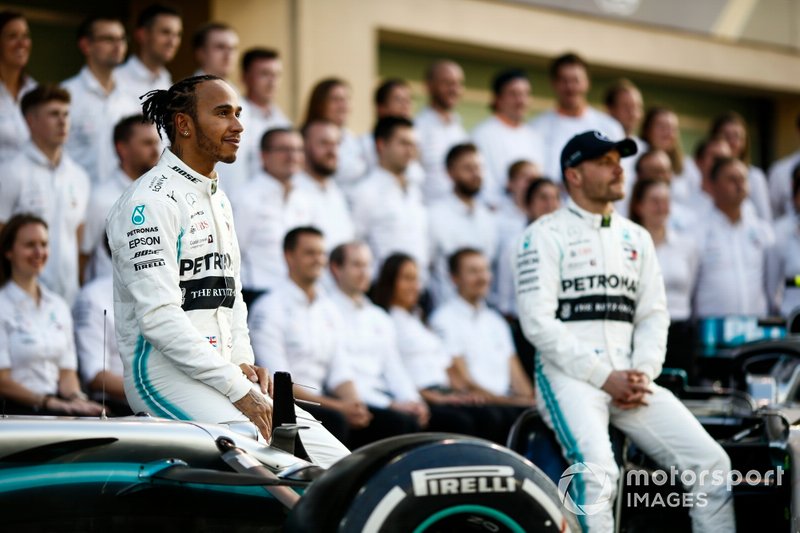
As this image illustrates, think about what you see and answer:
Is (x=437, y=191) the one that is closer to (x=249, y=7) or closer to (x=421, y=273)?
(x=421, y=273)

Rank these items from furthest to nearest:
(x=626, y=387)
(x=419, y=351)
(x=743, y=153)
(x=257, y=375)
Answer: (x=743, y=153)
(x=419, y=351)
(x=626, y=387)
(x=257, y=375)

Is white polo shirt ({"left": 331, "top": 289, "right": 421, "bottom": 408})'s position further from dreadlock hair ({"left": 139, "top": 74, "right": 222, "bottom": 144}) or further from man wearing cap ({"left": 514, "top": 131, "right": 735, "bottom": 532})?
dreadlock hair ({"left": 139, "top": 74, "right": 222, "bottom": 144})

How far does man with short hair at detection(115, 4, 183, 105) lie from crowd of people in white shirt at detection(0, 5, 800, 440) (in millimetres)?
Result: 15

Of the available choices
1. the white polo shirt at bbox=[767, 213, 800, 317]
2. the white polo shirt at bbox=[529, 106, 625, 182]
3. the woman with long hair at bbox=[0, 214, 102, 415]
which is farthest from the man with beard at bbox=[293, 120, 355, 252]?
the white polo shirt at bbox=[767, 213, 800, 317]

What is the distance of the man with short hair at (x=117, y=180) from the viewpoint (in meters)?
8.58

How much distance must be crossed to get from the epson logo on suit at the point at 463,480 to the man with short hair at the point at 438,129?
24.1ft

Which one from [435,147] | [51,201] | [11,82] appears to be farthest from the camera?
[435,147]

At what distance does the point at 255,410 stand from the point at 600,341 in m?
2.16

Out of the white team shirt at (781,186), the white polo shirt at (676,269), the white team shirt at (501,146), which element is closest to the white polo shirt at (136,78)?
the white team shirt at (501,146)

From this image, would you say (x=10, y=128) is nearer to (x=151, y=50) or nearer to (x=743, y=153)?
(x=151, y=50)

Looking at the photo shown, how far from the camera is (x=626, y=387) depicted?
6.14 metres

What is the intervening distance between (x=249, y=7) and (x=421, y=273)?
3.70 m

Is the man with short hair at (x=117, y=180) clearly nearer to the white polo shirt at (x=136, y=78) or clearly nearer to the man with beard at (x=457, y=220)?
the white polo shirt at (x=136, y=78)

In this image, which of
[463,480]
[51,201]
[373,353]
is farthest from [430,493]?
[373,353]
